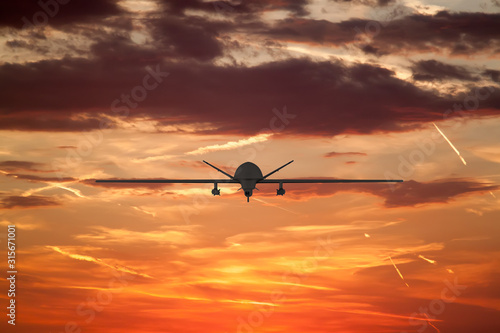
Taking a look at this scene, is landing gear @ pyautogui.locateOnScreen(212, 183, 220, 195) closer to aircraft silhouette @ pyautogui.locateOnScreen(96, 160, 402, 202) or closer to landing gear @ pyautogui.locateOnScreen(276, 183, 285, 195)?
aircraft silhouette @ pyautogui.locateOnScreen(96, 160, 402, 202)

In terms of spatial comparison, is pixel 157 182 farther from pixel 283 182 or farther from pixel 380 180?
pixel 380 180

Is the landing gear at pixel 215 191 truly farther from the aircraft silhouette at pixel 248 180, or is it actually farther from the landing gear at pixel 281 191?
the landing gear at pixel 281 191

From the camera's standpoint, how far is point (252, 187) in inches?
3270

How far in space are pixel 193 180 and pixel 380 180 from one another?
26.5 m

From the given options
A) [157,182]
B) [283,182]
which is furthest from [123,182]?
[283,182]

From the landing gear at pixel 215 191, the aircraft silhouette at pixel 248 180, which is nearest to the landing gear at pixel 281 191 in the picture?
the aircraft silhouette at pixel 248 180

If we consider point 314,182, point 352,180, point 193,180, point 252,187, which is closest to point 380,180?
point 352,180

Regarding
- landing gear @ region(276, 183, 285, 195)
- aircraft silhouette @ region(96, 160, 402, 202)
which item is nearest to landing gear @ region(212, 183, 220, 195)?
aircraft silhouette @ region(96, 160, 402, 202)

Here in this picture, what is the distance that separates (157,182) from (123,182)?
186 inches

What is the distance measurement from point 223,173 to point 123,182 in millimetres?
13972

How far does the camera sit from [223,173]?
85062 mm

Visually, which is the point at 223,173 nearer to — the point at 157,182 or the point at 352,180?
the point at 157,182

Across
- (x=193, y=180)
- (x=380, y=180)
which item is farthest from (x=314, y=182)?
(x=193, y=180)

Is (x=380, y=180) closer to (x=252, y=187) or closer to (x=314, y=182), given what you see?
(x=314, y=182)
